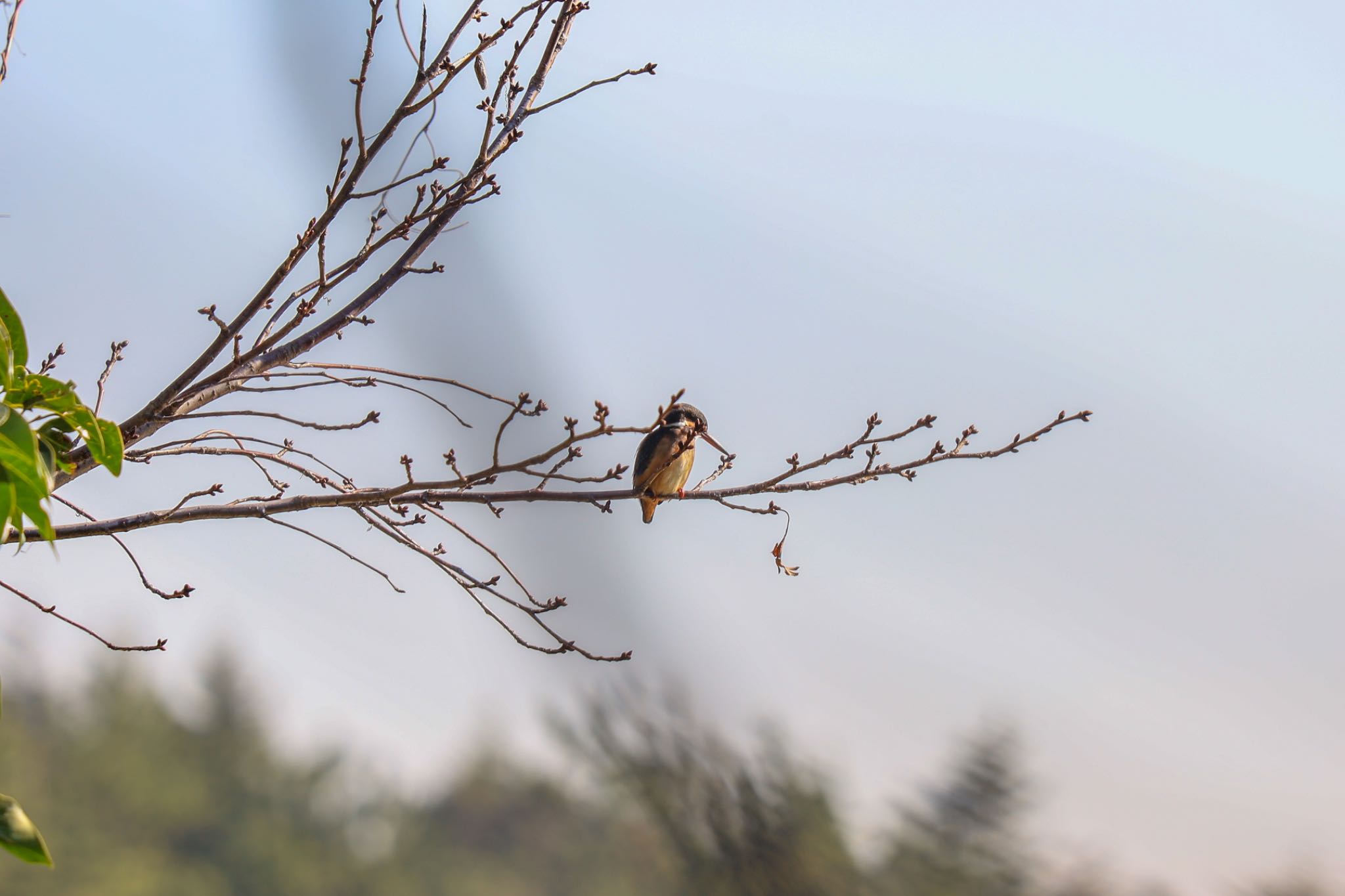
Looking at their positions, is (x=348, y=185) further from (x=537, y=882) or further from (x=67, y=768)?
(x=67, y=768)

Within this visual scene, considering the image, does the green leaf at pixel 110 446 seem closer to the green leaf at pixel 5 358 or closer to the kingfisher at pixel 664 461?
the green leaf at pixel 5 358

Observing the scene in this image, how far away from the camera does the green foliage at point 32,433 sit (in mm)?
1422

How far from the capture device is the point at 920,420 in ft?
8.00

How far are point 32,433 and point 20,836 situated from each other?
0.53m

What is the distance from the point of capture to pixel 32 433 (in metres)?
1.43

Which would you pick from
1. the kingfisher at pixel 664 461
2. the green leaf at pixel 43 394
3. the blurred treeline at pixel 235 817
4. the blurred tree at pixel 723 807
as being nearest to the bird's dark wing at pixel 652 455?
the kingfisher at pixel 664 461

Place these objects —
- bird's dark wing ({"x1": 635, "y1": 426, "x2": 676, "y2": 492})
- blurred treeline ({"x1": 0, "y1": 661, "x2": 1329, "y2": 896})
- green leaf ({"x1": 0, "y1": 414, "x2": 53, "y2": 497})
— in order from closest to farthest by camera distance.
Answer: green leaf ({"x1": 0, "y1": 414, "x2": 53, "y2": 497}) < bird's dark wing ({"x1": 635, "y1": 426, "x2": 676, "y2": 492}) < blurred treeline ({"x1": 0, "y1": 661, "x2": 1329, "y2": 896})

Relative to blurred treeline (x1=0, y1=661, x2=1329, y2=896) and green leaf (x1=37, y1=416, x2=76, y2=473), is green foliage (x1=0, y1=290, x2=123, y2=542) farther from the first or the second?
blurred treeline (x1=0, y1=661, x2=1329, y2=896)

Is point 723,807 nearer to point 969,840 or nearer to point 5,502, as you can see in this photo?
point 969,840

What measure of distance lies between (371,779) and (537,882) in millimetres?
10319

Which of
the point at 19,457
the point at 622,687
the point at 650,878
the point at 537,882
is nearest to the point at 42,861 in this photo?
the point at 19,457

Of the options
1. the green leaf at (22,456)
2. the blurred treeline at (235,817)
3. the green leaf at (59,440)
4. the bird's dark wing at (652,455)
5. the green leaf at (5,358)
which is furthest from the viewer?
the blurred treeline at (235,817)

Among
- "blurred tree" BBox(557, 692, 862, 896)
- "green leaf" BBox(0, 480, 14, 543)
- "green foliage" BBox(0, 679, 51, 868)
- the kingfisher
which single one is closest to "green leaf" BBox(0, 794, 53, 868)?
"green foliage" BBox(0, 679, 51, 868)

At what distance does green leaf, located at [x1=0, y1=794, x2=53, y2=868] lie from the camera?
1.43 meters
